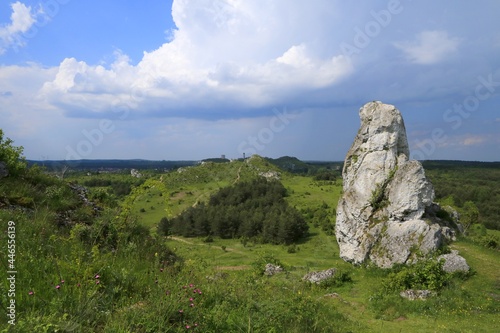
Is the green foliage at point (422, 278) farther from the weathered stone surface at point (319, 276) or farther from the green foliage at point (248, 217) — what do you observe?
the green foliage at point (248, 217)

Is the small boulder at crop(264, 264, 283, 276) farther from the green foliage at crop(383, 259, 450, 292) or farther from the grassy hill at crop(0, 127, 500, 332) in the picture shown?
the green foliage at crop(383, 259, 450, 292)

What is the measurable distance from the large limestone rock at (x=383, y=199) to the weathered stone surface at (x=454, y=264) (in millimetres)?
1765

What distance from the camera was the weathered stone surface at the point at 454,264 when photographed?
19.8 m

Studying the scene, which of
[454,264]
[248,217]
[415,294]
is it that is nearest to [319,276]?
[415,294]

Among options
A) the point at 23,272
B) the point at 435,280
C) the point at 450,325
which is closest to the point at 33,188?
the point at 23,272

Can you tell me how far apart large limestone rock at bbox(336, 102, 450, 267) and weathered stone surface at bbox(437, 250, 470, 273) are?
176 centimetres

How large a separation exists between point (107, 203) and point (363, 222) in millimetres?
23832

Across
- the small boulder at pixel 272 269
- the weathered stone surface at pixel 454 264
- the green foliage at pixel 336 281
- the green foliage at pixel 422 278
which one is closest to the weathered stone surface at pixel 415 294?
the green foliage at pixel 422 278

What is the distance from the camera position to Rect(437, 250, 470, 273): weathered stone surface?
19812 mm

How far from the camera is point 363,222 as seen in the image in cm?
3006

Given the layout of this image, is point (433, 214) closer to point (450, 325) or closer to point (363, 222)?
point (363, 222)

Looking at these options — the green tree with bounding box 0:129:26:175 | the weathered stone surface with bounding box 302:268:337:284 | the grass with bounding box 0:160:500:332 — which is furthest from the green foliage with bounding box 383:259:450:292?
the green tree with bounding box 0:129:26:175

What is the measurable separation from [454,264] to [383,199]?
30.6ft

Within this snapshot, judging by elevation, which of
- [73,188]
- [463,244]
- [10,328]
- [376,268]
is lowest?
[376,268]
